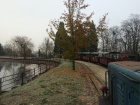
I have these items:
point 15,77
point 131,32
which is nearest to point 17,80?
point 15,77

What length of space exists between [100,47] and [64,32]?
78897 millimetres

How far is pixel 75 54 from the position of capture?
1309 inches

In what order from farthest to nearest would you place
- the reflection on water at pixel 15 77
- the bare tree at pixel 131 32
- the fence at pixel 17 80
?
1. the bare tree at pixel 131 32
2. the reflection on water at pixel 15 77
3. the fence at pixel 17 80

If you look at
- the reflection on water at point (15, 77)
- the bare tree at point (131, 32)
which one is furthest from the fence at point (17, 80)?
the bare tree at point (131, 32)

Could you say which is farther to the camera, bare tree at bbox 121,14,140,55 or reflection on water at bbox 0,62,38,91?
bare tree at bbox 121,14,140,55

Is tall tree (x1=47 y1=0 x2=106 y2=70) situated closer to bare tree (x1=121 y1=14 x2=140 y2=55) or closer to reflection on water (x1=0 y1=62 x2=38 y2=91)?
reflection on water (x1=0 y1=62 x2=38 y2=91)

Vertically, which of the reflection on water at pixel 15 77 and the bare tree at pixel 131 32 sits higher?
the bare tree at pixel 131 32

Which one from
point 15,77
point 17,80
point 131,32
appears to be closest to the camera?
point 17,80

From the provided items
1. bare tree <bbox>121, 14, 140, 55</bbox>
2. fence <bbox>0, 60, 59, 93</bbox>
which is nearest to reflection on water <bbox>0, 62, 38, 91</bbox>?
fence <bbox>0, 60, 59, 93</bbox>

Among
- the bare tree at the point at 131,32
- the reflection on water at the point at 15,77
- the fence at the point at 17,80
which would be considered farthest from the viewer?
the bare tree at the point at 131,32

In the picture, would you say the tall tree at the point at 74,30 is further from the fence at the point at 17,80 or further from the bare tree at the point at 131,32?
the bare tree at the point at 131,32

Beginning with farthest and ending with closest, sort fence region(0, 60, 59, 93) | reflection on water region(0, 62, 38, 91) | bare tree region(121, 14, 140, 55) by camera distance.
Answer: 1. bare tree region(121, 14, 140, 55)
2. reflection on water region(0, 62, 38, 91)
3. fence region(0, 60, 59, 93)

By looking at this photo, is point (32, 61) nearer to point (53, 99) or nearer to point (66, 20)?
point (66, 20)

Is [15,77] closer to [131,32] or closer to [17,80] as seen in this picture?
[17,80]
